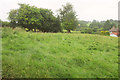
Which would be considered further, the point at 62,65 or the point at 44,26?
the point at 44,26

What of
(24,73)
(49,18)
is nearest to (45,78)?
(24,73)

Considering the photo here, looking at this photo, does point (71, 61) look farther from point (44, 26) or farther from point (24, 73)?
point (44, 26)

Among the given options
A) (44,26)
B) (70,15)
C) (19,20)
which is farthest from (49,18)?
(19,20)

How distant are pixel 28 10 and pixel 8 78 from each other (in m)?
20.4

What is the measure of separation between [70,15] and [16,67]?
21.3 m

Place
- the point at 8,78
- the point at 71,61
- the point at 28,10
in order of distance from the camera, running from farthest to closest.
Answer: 1. the point at 28,10
2. the point at 71,61
3. the point at 8,78

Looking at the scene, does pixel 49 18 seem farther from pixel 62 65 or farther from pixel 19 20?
pixel 62 65

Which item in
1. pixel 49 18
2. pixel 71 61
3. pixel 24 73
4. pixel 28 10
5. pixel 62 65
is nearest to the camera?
pixel 24 73

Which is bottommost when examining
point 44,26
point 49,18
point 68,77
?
point 68,77

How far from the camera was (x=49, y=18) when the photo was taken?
24.9m

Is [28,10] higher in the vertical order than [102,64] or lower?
higher

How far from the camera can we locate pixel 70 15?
74.8 feet

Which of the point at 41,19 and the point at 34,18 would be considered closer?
the point at 34,18

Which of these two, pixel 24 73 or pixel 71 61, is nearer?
pixel 24 73
